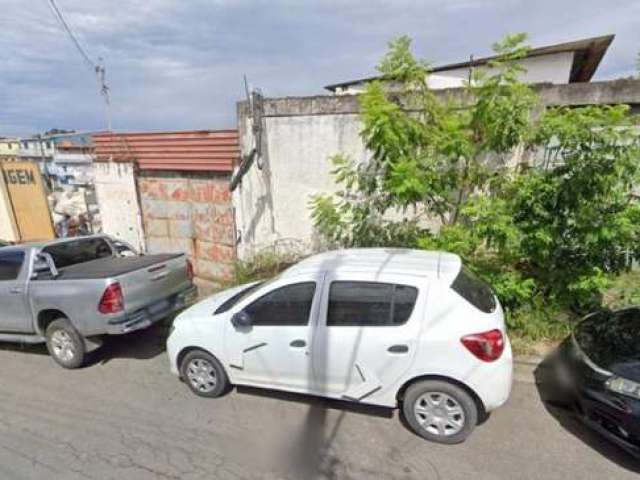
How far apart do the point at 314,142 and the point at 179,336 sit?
400 cm

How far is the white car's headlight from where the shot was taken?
2.77 meters

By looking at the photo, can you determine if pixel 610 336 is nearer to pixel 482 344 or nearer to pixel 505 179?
pixel 482 344

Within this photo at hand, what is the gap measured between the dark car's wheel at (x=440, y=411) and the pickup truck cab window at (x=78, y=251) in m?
4.85

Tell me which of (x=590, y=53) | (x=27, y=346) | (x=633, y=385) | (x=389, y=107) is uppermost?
(x=590, y=53)

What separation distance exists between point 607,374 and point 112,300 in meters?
4.92

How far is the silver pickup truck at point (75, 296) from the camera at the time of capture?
14.8ft

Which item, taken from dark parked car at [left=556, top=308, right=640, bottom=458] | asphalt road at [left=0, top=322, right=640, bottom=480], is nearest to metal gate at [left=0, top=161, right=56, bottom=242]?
asphalt road at [left=0, top=322, right=640, bottom=480]

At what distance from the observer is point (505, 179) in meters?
4.98

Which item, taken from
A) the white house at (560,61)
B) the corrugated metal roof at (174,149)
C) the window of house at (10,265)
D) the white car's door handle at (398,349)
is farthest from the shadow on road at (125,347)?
the white house at (560,61)

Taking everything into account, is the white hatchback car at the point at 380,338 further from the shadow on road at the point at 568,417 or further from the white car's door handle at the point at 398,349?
the shadow on road at the point at 568,417

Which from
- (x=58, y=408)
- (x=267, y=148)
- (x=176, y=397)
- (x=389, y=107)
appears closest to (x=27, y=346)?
(x=58, y=408)

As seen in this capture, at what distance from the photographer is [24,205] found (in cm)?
1091

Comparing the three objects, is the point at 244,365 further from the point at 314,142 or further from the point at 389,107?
the point at 314,142

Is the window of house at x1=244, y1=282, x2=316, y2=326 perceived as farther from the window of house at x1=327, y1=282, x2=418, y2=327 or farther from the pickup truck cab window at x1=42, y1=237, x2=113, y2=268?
the pickup truck cab window at x1=42, y1=237, x2=113, y2=268
